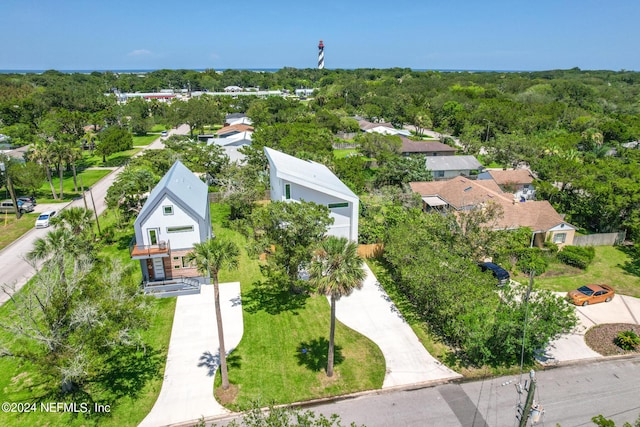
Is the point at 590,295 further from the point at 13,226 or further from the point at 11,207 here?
the point at 11,207

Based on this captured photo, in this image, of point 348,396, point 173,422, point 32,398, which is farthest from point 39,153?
point 348,396

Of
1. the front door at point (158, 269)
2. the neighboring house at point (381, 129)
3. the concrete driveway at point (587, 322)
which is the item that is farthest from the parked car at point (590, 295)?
the neighboring house at point (381, 129)

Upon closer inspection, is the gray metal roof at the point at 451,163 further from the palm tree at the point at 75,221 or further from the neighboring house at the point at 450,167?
the palm tree at the point at 75,221

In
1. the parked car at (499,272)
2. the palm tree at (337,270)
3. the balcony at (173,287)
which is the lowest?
the balcony at (173,287)

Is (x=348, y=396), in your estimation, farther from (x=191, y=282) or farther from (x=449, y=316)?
(x=191, y=282)

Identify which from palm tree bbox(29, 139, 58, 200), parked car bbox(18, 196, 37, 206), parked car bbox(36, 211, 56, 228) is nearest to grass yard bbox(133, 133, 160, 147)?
palm tree bbox(29, 139, 58, 200)

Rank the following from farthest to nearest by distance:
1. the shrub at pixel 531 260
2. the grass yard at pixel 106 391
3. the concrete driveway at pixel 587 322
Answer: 1. the shrub at pixel 531 260
2. the concrete driveway at pixel 587 322
3. the grass yard at pixel 106 391

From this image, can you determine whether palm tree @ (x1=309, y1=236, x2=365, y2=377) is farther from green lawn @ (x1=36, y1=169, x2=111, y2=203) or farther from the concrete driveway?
green lawn @ (x1=36, y1=169, x2=111, y2=203)
